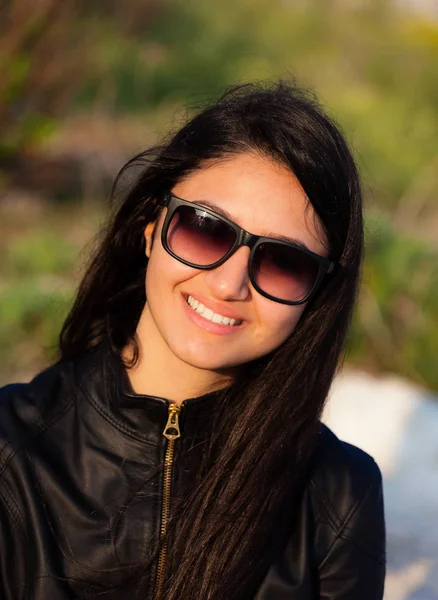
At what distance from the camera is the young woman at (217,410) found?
64.5 inches

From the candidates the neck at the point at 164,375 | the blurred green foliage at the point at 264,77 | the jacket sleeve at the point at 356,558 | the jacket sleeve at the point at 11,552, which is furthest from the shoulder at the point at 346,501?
the blurred green foliage at the point at 264,77

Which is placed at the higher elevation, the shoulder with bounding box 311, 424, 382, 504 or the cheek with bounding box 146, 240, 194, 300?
the cheek with bounding box 146, 240, 194, 300

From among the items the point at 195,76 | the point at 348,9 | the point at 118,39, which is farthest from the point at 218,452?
the point at 348,9

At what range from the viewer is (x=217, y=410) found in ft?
5.90

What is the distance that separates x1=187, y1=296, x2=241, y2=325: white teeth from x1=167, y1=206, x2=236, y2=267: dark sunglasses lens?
9 centimetres

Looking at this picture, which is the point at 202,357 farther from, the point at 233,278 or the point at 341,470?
the point at 341,470

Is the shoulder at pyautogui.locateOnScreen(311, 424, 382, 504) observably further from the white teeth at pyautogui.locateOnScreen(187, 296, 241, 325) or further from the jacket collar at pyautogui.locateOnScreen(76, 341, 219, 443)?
the white teeth at pyautogui.locateOnScreen(187, 296, 241, 325)

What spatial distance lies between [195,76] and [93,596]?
11.2 metres

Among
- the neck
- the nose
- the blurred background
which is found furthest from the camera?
the blurred background

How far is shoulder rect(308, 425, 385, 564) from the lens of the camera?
6.01 ft

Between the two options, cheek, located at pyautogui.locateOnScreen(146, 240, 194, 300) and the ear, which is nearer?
cheek, located at pyautogui.locateOnScreen(146, 240, 194, 300)

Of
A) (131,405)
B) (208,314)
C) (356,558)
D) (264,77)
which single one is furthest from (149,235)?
(264,77)

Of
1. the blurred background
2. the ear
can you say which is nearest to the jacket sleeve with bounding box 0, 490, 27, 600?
the ear

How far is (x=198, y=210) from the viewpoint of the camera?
1.64 metres
